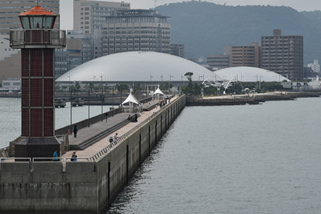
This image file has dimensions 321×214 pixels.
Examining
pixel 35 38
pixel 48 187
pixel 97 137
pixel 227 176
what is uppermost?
pixel 35 38

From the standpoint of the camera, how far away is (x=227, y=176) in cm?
6525

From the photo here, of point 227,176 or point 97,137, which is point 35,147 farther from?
point 227,176

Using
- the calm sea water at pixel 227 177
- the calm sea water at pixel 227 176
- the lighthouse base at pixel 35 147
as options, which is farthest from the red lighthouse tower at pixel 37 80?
the calm sea water at pixel 227 176

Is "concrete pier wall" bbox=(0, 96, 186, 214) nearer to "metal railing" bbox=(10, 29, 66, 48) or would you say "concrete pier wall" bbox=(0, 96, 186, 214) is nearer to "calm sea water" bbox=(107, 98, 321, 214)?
"calm sea water" bbox=(107, 98, 321, 214)

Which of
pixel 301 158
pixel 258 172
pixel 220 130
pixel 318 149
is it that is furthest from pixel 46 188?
pixel 220 130

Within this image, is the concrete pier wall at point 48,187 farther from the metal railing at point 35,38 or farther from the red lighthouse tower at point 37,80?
the metal railing at point 35,38

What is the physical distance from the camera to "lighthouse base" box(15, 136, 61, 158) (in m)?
42.7

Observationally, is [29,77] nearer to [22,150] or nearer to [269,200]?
[22,150]

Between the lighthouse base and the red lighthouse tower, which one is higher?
the red lighthouse tower

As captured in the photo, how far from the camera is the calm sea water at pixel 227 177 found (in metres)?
50.6

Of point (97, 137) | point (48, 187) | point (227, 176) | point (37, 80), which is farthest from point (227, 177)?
point (48, 187)

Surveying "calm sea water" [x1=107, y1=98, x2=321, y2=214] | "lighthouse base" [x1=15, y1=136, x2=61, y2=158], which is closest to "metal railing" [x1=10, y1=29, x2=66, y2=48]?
"lighthouse base" [x1=15, y1=136, x2=61, y2=158]

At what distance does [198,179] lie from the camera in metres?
63.0

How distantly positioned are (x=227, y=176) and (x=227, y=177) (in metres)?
0.69
